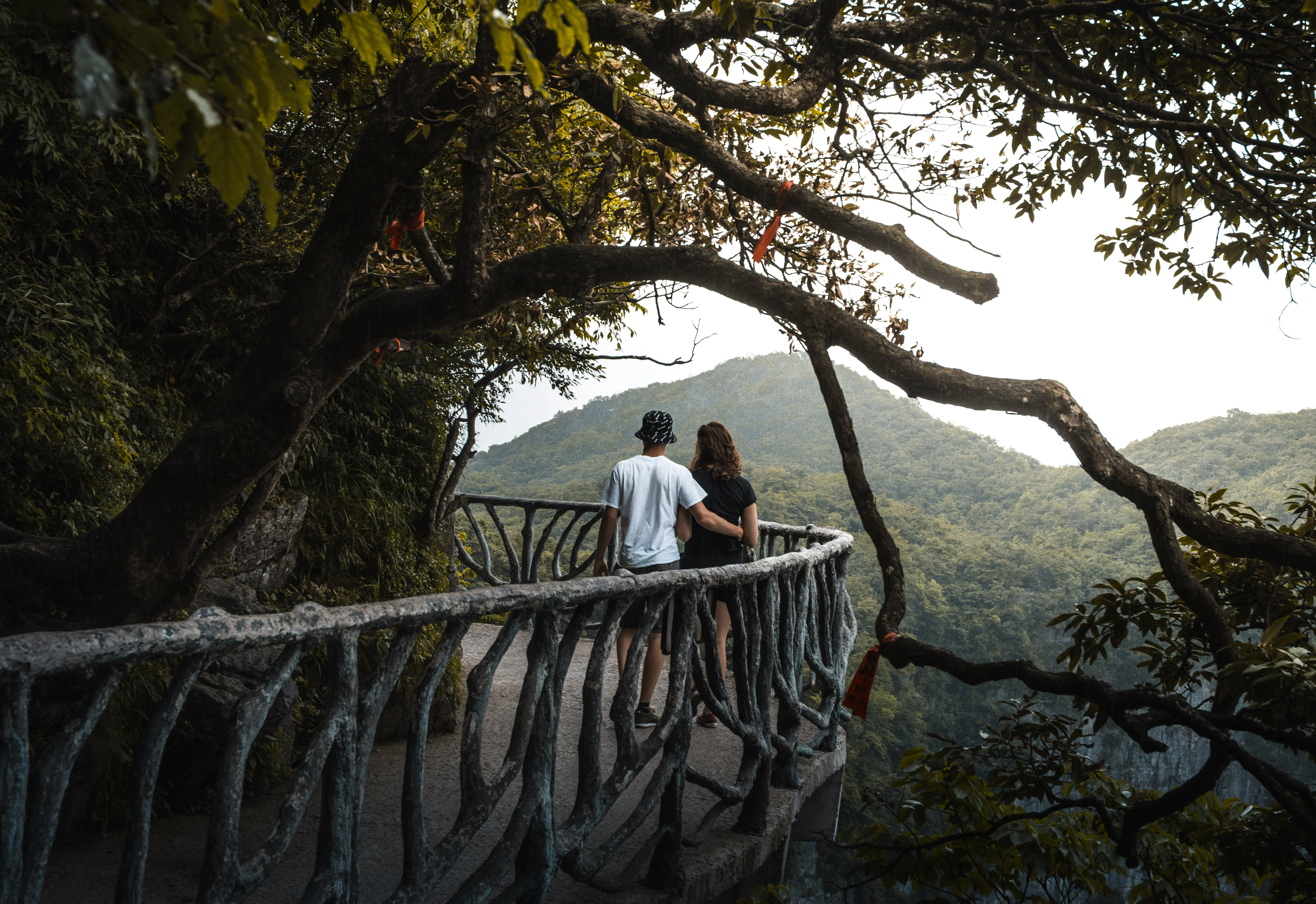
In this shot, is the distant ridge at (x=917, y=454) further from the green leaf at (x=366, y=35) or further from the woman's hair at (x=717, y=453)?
the green leaf at (x=366, y=35)

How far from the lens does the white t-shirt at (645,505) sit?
161 inches

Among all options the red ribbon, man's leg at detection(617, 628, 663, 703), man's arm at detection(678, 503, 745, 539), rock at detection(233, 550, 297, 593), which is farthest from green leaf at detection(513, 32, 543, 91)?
rock at detection(233, 550, 297, 593)

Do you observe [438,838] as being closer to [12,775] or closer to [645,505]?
[645,505]

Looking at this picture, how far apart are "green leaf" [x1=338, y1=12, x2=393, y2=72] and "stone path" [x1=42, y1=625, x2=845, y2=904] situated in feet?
8.35

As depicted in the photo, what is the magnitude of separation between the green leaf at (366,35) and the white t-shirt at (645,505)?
2.76 metres

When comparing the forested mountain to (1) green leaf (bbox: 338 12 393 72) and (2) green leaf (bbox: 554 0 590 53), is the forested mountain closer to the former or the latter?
(1) green leaf (bbox: 338 12 393 72)

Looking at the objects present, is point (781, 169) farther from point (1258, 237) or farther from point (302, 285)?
point (302, 285)

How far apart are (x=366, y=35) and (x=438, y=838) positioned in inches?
120

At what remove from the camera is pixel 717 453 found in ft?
14.9

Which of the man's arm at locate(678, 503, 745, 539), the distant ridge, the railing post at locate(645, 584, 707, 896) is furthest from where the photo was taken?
the distant ridge

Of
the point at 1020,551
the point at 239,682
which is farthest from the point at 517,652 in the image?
the point at 1020,551

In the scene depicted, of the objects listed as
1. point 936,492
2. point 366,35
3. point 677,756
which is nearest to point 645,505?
point 677,756

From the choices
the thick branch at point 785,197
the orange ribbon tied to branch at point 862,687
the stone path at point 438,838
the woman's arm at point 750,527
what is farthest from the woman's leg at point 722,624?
the thick branch at point 785,197

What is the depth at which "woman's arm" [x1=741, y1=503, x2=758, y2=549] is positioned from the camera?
4230 millimetres
